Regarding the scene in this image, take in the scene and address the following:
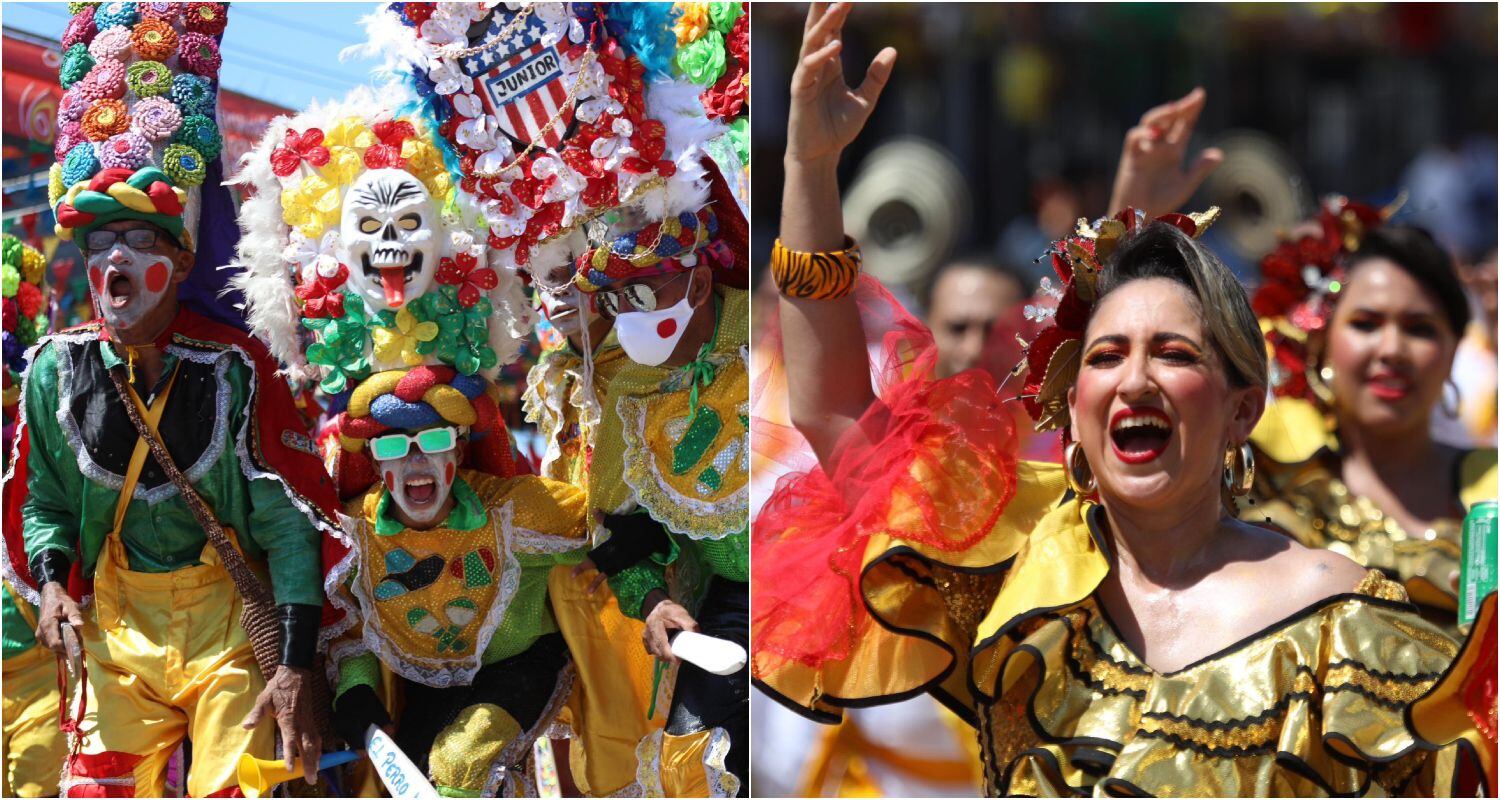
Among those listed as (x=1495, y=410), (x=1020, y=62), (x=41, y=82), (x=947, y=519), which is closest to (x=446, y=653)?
(x=947, y=519)

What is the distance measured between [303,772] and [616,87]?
1.78 m

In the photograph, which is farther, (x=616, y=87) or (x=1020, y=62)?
(x=1020, y=62)

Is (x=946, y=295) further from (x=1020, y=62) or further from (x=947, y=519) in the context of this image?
(x=1020, y=62)

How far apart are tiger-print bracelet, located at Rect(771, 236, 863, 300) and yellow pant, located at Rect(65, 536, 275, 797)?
1673mm

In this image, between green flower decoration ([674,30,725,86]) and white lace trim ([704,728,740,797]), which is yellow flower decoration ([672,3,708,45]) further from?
white lace trim ([704,728,740,797])

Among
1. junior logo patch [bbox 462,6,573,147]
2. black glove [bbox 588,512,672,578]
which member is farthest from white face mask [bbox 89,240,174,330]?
black glove [bbox 588,512,672,578]

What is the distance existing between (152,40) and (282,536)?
47.7 inches

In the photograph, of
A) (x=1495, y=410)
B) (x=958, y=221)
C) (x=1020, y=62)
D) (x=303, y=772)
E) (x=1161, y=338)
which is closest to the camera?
(x=1161, y=338)

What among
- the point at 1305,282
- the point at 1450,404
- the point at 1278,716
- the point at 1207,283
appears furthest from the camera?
the point at 1450,404

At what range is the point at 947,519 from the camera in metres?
3.63

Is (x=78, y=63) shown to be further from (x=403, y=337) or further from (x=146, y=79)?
(x=403, y=337)

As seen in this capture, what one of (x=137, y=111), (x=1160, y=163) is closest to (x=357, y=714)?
(x=137, y=111)

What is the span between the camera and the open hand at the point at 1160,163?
5359mm

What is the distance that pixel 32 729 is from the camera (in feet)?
17.1
